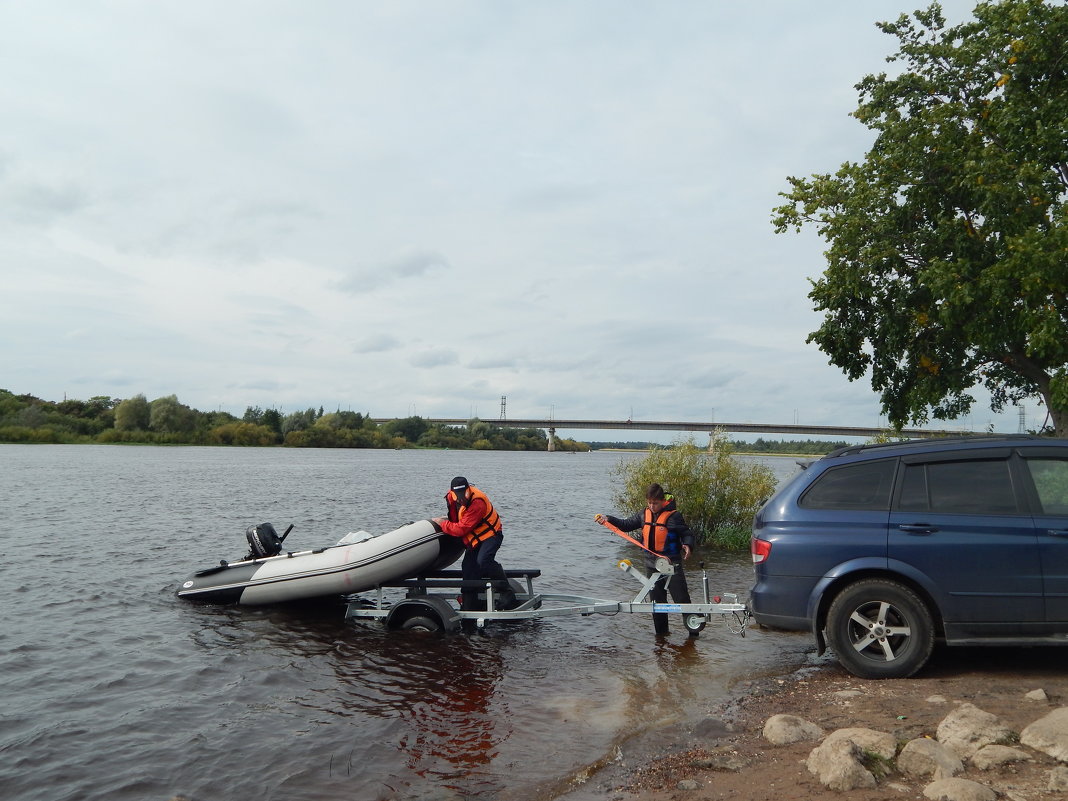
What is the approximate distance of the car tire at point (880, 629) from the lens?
21.5 ft

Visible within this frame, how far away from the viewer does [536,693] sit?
797 centimetres

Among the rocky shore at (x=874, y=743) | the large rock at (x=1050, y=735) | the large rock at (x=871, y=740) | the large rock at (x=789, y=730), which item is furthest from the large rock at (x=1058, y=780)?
the large rock at (x=789, y=730)

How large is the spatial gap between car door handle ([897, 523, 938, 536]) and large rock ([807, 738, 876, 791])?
2.44m

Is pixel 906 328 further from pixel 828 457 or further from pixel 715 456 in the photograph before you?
pixel 828 457

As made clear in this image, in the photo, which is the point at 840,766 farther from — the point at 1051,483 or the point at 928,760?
the point at 1051,483

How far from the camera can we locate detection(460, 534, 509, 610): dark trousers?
9727mm

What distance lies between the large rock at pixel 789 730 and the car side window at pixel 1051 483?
112 inches

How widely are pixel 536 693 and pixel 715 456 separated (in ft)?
43.7

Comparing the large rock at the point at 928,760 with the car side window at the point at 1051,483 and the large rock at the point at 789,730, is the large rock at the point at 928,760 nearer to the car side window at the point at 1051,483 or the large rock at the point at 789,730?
the large rock at the point at 789,730

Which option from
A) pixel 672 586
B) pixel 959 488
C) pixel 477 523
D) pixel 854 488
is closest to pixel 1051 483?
pixel 959 488

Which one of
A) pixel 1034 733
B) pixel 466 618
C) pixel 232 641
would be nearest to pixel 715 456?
pixel 466 618

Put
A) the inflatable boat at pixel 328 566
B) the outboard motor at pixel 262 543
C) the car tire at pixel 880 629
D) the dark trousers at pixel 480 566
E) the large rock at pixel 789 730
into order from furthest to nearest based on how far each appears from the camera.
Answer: the outboard motor at pixel 262 543
the inflatable boat at pixel 328 566
the dark trousers at pixel 480 566
the car tire at pixel 880 629
the large rock at pixel 789 730

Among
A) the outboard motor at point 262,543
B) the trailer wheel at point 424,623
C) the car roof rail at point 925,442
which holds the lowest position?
the trailer wheel at point 424,623

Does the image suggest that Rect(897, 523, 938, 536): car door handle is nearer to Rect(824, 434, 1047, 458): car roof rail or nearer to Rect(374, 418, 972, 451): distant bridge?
Rect(824, 434, 1047, 458): car roof rail
